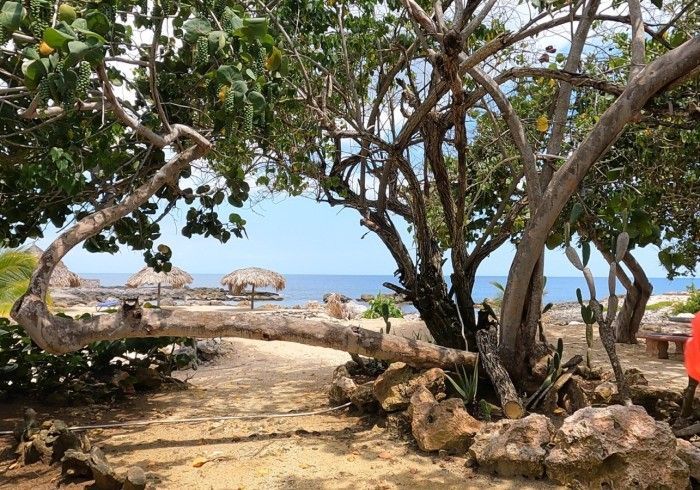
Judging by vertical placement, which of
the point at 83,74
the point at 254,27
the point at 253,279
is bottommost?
the point at 253,279

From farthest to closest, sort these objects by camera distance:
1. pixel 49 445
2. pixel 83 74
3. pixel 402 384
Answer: pixel 402 384
pixel 49 445
pixel 83 74

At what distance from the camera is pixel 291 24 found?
22.0 feet

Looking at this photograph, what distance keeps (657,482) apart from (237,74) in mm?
3573

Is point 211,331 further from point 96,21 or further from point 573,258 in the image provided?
point 573,258

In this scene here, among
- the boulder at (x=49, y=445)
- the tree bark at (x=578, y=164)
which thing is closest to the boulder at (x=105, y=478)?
the boulder at (x=49, y=445)

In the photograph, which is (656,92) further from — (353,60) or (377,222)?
(353,60)

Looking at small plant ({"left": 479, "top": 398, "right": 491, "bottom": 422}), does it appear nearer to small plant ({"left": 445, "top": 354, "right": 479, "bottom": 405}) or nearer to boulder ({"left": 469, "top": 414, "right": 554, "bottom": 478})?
small plant ({"left": 445, "top": 354, "right": 479, "bottom": 405})

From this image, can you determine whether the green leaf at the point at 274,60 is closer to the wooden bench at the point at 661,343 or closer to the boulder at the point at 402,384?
the boulder at the point at 402,384

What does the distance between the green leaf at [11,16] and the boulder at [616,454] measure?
389cm

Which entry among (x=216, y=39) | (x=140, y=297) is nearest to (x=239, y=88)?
(x=216, y=39)

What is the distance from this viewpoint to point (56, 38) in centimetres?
263

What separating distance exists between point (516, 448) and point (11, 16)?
3.88 metres

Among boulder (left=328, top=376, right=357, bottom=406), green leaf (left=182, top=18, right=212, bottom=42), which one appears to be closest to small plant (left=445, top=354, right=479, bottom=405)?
boulder (left=328, top=376, right=357, bottom=406)

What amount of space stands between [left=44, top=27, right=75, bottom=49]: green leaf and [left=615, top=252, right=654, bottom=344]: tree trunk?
1011 cm
